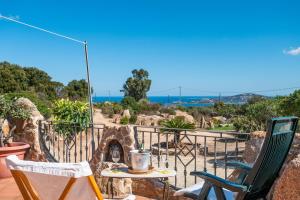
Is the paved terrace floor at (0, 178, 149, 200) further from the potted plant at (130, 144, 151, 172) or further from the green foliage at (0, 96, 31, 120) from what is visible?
the potted plant at (130, 144, 151, 172)

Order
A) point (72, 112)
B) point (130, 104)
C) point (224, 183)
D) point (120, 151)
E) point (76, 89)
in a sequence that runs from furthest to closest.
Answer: point (76, 89) → point (130, 104) → point (72, 112) → point (120, 151) → point (224, 183)

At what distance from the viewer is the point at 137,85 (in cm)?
3469

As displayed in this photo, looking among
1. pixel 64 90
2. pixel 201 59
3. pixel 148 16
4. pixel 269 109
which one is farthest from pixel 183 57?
pixel 269 109

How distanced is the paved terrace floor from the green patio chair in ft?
Answer: 7.47

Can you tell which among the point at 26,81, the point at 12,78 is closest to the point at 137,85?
the point at 26,81

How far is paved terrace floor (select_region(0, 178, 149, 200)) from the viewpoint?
4105 mm

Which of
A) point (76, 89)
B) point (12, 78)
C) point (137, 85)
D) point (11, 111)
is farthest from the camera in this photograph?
point (137, 85)

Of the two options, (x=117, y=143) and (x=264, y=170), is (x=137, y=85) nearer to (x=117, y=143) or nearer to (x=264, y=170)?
(x=117, y=143)

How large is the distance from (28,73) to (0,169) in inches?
875

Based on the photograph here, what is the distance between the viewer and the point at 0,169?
15.9 feet

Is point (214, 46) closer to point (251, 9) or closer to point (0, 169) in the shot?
point (251, 9)

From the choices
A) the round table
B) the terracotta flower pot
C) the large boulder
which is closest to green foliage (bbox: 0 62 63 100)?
the large boulder

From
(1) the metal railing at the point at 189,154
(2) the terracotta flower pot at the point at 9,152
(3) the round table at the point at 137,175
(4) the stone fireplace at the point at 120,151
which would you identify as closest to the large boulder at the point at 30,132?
(2) the terracotta flower pot at the point at 9,152

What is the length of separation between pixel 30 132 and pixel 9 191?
60.1 inches
